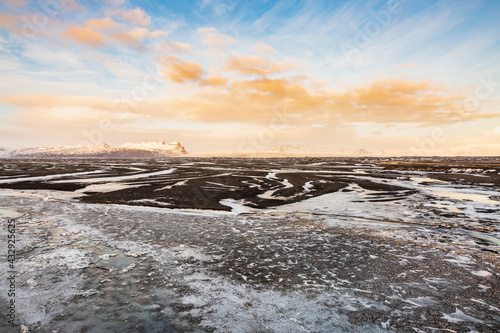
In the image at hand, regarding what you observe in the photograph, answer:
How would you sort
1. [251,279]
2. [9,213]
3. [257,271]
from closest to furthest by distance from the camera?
1. [251,279]
2. [257,271]
3. [9,213]

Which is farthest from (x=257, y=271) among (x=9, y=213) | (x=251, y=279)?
(x=9, y=213)

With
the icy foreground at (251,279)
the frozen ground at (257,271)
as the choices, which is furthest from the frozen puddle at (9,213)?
the icy foreground at (251,279)

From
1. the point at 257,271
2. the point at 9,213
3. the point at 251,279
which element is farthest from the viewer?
the point at 9,213

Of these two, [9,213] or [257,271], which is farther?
[9,213]

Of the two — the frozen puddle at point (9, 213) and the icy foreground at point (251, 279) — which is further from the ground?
the icy foreground at point (251, 279)

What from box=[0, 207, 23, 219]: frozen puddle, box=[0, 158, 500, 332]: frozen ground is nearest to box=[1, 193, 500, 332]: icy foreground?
box=[0, 158, 500, 332]: frozen ground

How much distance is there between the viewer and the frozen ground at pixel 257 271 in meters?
4.09

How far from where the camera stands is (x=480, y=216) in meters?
10.6

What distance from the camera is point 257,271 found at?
5.78m

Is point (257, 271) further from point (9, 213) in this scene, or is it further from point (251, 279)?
point (9, 213)

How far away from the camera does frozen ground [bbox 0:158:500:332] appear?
4090 mm

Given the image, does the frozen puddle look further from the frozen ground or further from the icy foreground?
the icy foreground

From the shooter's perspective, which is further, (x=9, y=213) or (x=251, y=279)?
(x=9, y=213)

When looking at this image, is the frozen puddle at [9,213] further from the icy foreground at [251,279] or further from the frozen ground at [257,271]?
the icy foreground at [251,279]
